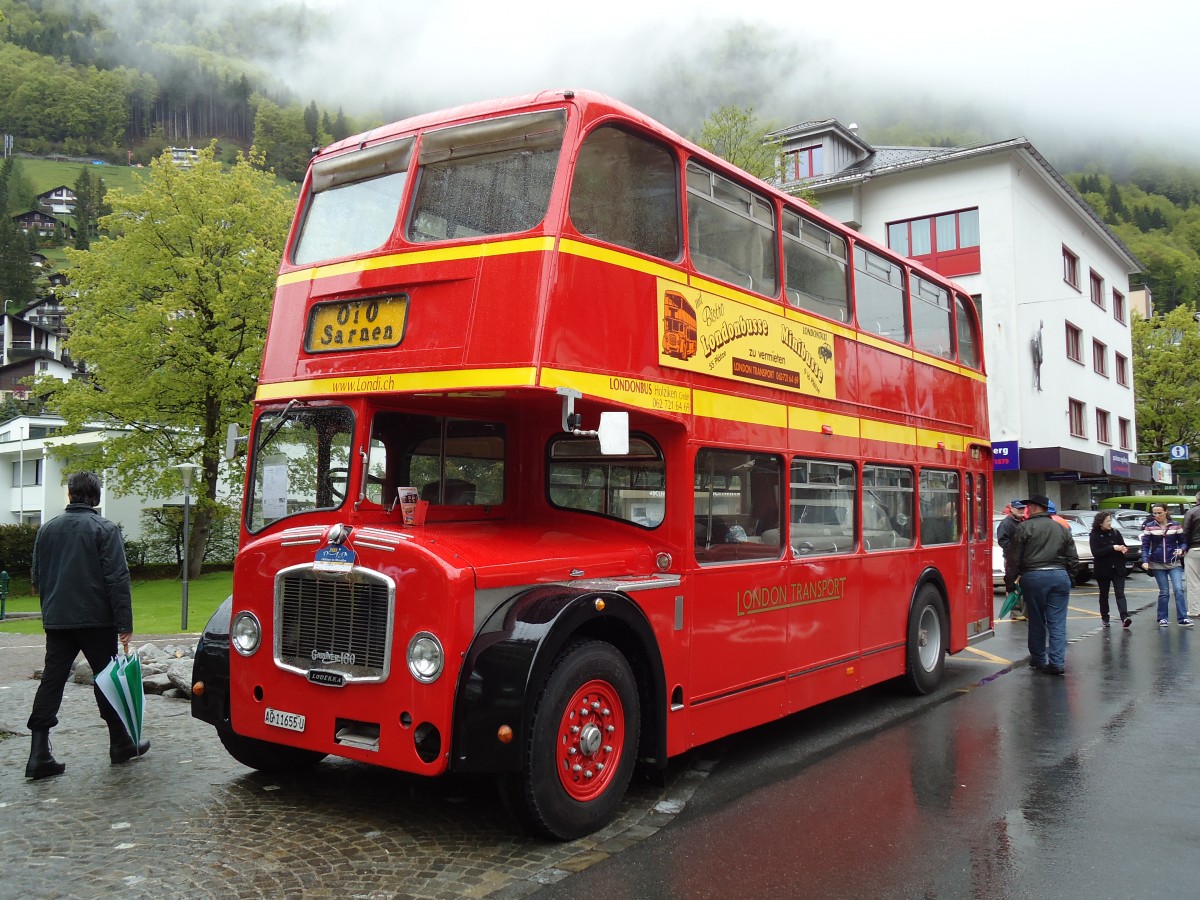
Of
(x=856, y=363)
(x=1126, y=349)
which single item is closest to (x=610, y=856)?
(x=856, y=363)

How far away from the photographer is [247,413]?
94.8ft

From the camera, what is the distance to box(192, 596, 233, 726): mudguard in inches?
233

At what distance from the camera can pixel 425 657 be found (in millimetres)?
5016

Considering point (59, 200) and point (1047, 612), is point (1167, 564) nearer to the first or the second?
point (1047, 612)

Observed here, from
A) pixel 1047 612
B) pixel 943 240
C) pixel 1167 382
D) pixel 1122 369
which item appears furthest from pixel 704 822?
pixel 1167 382

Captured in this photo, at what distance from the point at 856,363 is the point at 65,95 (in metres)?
186

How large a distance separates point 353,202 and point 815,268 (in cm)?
378

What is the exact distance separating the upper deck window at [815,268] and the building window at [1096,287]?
3608 cm

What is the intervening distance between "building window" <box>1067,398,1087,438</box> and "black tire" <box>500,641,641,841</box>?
3495cm

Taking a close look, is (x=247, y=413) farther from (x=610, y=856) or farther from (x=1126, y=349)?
(x=1126, y=349)

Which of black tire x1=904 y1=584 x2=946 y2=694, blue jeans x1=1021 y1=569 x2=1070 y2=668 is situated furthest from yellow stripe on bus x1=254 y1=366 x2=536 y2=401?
blue jeans x1=1021 y1=569 x2=1070 y2=668

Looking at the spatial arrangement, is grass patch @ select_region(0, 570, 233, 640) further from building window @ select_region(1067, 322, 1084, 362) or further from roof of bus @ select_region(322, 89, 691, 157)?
building window @ select_region(1067, 322, 1084, 362)

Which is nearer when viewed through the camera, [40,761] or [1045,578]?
[40,761]

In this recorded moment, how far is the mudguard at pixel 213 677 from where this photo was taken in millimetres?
5910
